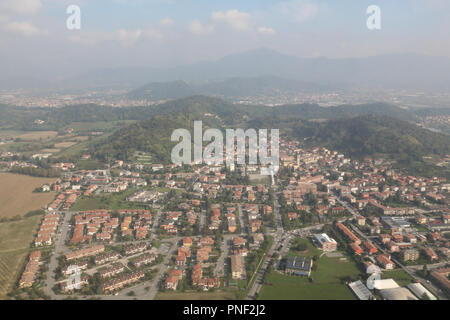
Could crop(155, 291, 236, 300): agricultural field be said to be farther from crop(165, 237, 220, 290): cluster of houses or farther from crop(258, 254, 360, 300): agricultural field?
crop(258, 254, 360, 300): agricultural field

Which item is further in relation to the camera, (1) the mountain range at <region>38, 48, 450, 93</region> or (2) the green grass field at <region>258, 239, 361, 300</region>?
(1) the mountain range at <region>38, 48, 450, 93</region>

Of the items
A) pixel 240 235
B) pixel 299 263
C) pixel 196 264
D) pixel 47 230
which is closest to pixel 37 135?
pixel 47 230

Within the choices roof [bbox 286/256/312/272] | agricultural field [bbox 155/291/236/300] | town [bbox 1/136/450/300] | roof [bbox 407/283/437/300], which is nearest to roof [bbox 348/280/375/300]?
town [bbox 1/136/450/300]

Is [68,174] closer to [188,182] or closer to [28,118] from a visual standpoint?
[188,182]

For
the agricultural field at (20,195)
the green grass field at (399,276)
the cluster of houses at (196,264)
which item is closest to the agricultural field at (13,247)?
the agricultural field at (20,195)

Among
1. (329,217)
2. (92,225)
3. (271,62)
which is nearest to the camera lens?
(92,225)

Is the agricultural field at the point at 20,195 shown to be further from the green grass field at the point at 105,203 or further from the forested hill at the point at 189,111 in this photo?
the forested hill at the point at 189,111

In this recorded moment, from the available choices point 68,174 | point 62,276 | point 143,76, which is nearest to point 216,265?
point 62,276

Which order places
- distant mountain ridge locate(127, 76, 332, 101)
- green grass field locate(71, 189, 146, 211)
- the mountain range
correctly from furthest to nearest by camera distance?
the mountain range, distant mountain ridge locate(127, 76, 332, 101), green grass field locate(71, 189, 146, 211)
